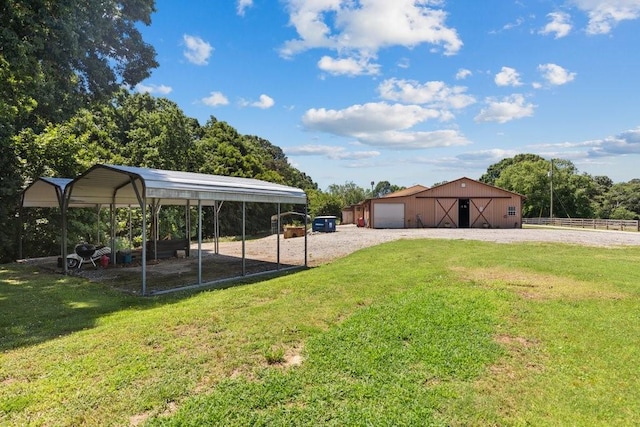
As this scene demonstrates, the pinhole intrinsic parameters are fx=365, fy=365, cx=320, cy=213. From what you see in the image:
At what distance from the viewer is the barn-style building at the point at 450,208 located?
29.1 meters

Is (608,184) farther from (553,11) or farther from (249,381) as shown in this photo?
(249,381)

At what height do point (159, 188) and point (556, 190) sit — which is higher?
point (556, 190)

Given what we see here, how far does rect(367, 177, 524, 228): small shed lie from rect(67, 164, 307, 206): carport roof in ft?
59.6

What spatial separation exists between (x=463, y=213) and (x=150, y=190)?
26.8 meters

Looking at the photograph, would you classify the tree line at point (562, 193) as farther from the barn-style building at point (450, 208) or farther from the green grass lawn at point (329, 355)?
the green grass lawn at point (329, 355)

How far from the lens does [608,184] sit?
66.4 m

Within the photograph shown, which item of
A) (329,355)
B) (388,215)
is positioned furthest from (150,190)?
(388,215)

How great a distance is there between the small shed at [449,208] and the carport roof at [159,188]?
59.6 feet

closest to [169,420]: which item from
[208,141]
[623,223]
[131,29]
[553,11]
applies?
[131,29]

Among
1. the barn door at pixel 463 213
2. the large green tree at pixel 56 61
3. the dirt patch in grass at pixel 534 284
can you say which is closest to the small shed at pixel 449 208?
the barn door at pixel 463 213

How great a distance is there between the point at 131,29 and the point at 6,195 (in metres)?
7.62

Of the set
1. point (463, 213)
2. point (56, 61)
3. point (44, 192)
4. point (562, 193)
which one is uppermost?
point (56, 61)

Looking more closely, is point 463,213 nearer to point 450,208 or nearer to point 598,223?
point 450,208

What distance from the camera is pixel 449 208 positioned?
96.3ft
